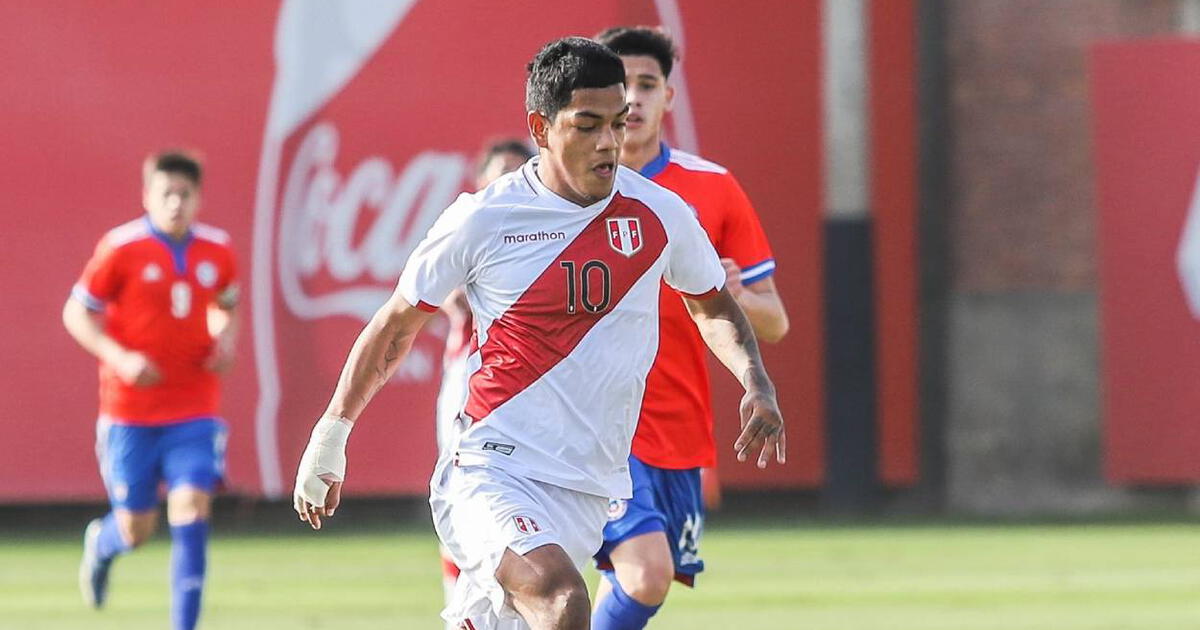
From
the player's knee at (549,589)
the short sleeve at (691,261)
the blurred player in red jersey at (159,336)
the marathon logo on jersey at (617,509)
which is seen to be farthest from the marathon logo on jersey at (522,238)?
the blurred player in red jersey at (159,336)

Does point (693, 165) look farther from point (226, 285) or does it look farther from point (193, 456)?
point (226, 285)

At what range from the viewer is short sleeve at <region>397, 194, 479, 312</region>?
5.39m

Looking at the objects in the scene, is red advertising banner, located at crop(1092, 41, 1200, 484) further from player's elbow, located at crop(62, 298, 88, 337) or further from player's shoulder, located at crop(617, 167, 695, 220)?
player's shoulder, located at crop(617, 167, 695, 220)

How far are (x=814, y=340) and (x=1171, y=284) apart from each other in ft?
9.30

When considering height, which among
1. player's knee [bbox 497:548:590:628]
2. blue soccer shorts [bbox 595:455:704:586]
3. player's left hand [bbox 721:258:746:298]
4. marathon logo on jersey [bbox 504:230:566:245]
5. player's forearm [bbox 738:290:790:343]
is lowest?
blue soccer shorts [bbox 595:455:704:586]

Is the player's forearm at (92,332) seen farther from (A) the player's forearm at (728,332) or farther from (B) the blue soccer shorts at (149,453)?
(A) the player's forearm at (728,332)

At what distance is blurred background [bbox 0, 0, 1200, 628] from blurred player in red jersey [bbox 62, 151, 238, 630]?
4.13m

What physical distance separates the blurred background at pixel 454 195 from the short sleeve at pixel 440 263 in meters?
8.64

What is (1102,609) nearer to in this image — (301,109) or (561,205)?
(561,205)

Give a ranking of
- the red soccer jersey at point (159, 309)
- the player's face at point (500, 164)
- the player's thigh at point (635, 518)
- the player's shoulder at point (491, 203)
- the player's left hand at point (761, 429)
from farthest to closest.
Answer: the red soccer jersey at point (159, 309) → the player's face at point (500, 164) → the player's thigh at point (635, 518) → the player's shoulder at point (491, 203) → the player's left hand at point (761, 429)

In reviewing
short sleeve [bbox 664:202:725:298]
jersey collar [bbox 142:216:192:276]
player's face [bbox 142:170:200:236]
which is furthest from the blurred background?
short sleeve [bbox 664:202:725:298]

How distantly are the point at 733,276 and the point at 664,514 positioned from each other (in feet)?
2.71

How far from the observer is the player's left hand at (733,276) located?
267 inches

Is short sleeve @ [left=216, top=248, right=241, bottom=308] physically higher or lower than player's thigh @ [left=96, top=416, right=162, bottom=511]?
higher
